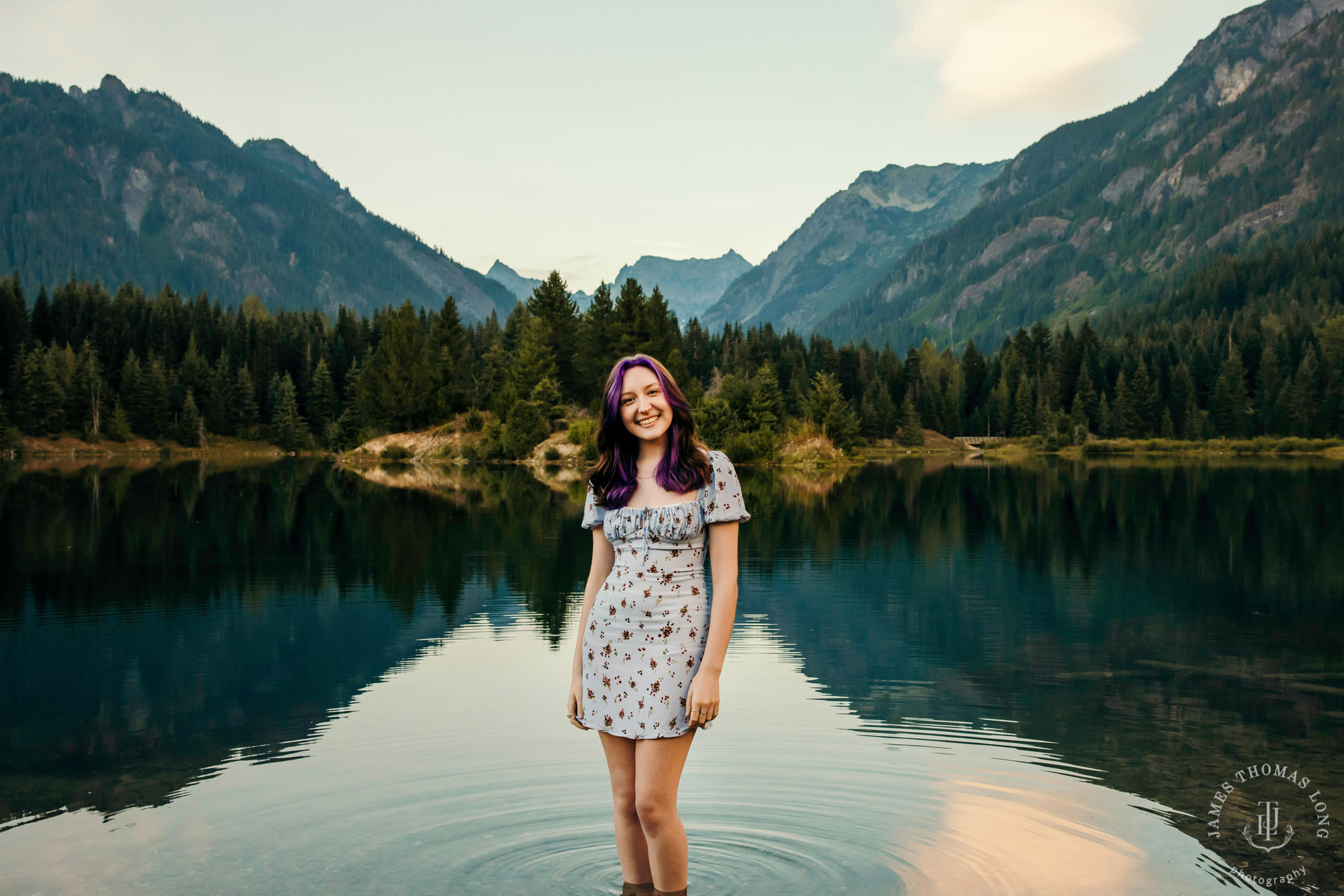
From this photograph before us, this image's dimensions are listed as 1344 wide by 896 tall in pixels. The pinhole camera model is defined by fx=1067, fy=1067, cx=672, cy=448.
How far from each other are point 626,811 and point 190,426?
11754 cm

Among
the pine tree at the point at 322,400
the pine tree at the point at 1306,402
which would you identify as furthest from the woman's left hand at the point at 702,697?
the pine tree at the point at 1306,402

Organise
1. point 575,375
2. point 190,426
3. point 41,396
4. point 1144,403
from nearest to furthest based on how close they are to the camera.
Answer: point 575,375, point 41,396, point 190,426, point 1144,403

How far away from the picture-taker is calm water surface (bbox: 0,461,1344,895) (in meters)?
6.86

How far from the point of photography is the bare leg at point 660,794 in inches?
211

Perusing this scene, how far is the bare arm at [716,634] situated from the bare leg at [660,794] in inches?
7.7

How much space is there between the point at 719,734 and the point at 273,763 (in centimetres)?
389

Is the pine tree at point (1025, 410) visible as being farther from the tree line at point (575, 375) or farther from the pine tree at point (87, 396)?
the pine tree at point (87, 396)

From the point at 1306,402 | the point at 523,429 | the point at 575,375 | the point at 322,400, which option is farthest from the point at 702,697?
the point at 1306,402

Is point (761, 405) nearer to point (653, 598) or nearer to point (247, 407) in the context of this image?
point (247, 407)

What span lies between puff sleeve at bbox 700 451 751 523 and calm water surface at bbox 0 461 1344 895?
2.57 m

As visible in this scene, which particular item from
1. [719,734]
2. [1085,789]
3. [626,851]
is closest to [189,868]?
[626,851]

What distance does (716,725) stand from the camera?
33.4 feet

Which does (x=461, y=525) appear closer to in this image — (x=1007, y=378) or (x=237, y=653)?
(x=237, y=653)

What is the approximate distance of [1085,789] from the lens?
27.0ft
